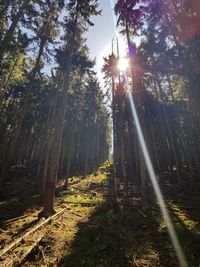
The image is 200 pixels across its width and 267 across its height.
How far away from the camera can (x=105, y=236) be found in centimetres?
833

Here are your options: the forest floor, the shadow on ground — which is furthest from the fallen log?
the shadow on ground

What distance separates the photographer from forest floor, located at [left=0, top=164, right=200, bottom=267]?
6.18 meters

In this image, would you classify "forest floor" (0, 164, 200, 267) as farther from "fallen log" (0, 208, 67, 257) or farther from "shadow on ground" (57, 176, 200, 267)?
"fallen log" (0, 208, 67, 257)

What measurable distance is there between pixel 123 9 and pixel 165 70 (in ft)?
18.1

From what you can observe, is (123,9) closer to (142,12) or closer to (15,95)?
(142,12)

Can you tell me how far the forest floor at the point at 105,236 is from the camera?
20.3ft

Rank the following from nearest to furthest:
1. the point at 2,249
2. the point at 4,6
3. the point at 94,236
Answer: the point at 2,249, the point at 94,236, the point at 4,6

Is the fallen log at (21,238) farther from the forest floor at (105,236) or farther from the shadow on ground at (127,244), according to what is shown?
the shadow on ground at (127,244)

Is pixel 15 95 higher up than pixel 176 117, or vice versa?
pixel 15 95

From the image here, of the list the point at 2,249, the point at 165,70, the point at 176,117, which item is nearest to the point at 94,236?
the point at 2,249

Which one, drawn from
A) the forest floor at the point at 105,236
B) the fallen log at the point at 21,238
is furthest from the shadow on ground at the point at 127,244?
the fallen log at the point at 21,238

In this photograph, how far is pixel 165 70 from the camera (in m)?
16.8

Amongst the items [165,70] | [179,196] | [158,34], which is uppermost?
[158,34]

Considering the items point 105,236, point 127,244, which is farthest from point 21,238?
point 127,244
